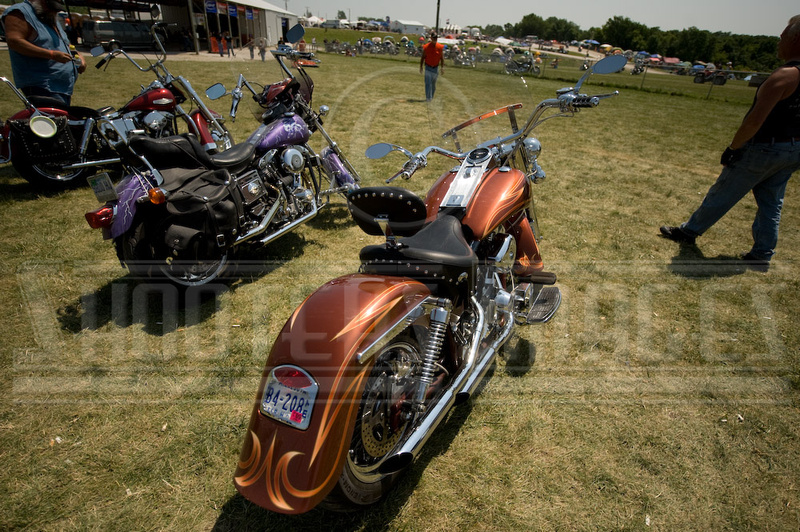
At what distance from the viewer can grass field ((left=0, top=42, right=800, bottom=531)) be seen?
7.23ft

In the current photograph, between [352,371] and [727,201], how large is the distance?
16.4 feet

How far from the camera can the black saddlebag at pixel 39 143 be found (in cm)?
527

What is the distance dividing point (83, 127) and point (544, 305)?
6.17 meters

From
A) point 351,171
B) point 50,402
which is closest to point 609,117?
point 351,171

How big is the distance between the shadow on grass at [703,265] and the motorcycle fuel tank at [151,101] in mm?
6563

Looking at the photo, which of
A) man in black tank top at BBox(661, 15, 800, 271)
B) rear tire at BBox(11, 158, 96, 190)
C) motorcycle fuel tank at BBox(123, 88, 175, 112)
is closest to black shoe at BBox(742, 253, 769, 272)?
man in black tank top at BBox(661, 15, 800, 271)

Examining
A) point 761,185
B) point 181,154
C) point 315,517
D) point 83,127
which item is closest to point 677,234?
point 761,185

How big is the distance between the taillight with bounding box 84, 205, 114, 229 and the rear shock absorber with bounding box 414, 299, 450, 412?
8.26 feet

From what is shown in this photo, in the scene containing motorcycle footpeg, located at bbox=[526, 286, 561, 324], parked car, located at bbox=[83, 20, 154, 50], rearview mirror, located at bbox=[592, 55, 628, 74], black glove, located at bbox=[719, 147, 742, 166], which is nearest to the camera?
rearview mirror, located at bbox=[592, 55, 628, 74]

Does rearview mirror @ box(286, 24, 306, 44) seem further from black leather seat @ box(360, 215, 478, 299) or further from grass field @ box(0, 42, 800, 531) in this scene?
black leather seat @ box(360, 215, 478, 299)

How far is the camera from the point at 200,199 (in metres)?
3.32

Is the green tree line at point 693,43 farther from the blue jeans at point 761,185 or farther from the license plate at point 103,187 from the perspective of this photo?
the license plate at point 103,187

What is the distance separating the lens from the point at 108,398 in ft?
9.12

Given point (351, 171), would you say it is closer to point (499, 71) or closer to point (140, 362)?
point (499, 71)
